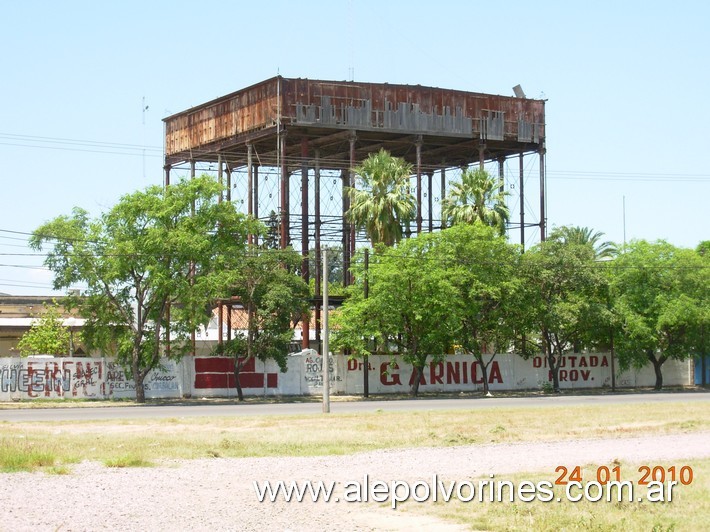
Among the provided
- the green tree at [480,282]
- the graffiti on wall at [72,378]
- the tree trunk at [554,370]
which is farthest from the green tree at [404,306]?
the graffiti on wall at [72,378]

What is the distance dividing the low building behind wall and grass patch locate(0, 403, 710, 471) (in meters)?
19.8

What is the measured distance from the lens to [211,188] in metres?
53.9

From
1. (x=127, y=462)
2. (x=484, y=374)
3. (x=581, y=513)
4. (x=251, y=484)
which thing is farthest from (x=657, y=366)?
(x=581, y=513)

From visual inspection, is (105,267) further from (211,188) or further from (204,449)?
(204,449)

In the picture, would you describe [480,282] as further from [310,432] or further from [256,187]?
[310,432]

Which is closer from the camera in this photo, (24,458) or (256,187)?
(24,458)

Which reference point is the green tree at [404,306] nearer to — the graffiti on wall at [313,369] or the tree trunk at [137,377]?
the graffiti on wall at [313,369]

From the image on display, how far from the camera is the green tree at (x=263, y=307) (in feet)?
182

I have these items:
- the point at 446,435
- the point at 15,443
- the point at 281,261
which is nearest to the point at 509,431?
the point at 446,435

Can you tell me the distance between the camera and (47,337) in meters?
63.7

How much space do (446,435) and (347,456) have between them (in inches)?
230

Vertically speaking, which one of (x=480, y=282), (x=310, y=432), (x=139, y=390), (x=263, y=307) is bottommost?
(x=139, y=390)

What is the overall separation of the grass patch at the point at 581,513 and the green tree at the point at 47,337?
5168 cm

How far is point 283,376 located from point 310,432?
96.9ft
